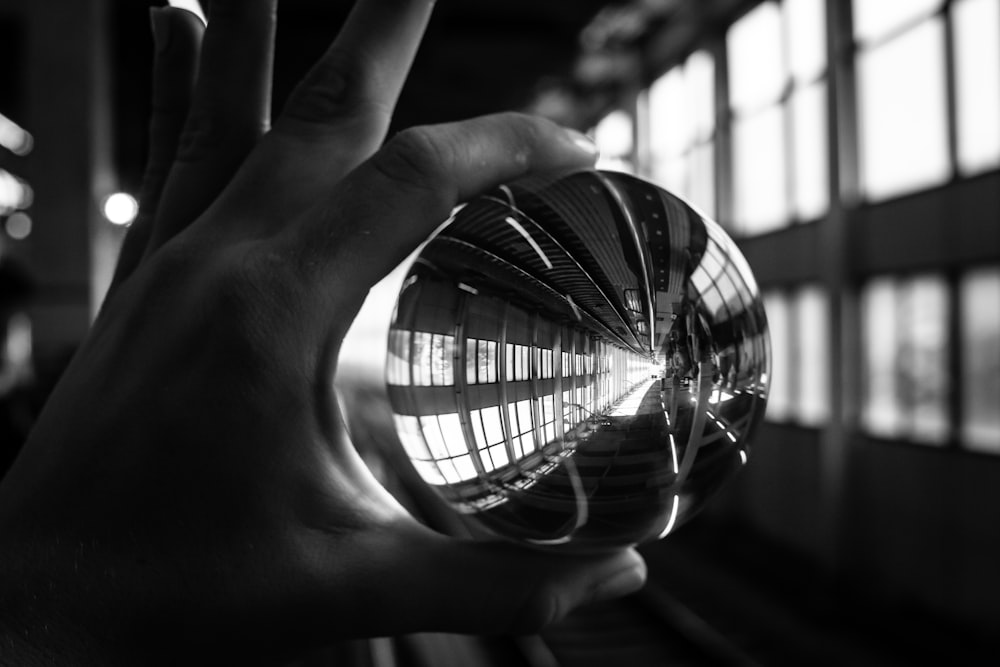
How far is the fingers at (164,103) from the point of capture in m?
1.00

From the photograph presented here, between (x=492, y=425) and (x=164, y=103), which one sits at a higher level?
(x=164, y=103)

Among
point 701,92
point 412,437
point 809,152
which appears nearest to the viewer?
point 412,437

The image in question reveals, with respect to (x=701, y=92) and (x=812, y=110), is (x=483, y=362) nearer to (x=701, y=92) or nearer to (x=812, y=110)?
(x=812, y=110)

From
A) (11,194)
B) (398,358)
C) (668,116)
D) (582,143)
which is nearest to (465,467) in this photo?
(398,358)

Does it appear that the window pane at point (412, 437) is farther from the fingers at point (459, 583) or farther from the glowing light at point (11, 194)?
the glowing light at point (11, 194)

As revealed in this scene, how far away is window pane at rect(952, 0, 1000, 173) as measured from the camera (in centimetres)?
743

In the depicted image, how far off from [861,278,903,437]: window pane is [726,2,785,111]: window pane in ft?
10.4

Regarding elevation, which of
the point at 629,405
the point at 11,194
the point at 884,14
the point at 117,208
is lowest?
A: the point at 629,405

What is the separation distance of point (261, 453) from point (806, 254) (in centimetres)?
1087

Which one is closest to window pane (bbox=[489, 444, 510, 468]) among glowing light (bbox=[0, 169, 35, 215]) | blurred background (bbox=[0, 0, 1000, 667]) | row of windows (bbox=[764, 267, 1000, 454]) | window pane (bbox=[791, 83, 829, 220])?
blurred background (bbox=[0, 0, 1000, 667])

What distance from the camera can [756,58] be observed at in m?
11.2

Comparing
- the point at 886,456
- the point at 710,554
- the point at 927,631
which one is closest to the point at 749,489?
the point at 710,554

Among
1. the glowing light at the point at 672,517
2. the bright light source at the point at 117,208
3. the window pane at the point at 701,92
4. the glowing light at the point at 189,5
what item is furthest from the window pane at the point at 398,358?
the window pane at the point at 701,92

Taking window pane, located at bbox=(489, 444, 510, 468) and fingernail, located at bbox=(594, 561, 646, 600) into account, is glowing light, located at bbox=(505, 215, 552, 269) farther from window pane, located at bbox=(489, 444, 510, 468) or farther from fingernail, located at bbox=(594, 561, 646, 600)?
fingernail, located at bbox=(594, 561, 646, 600)
